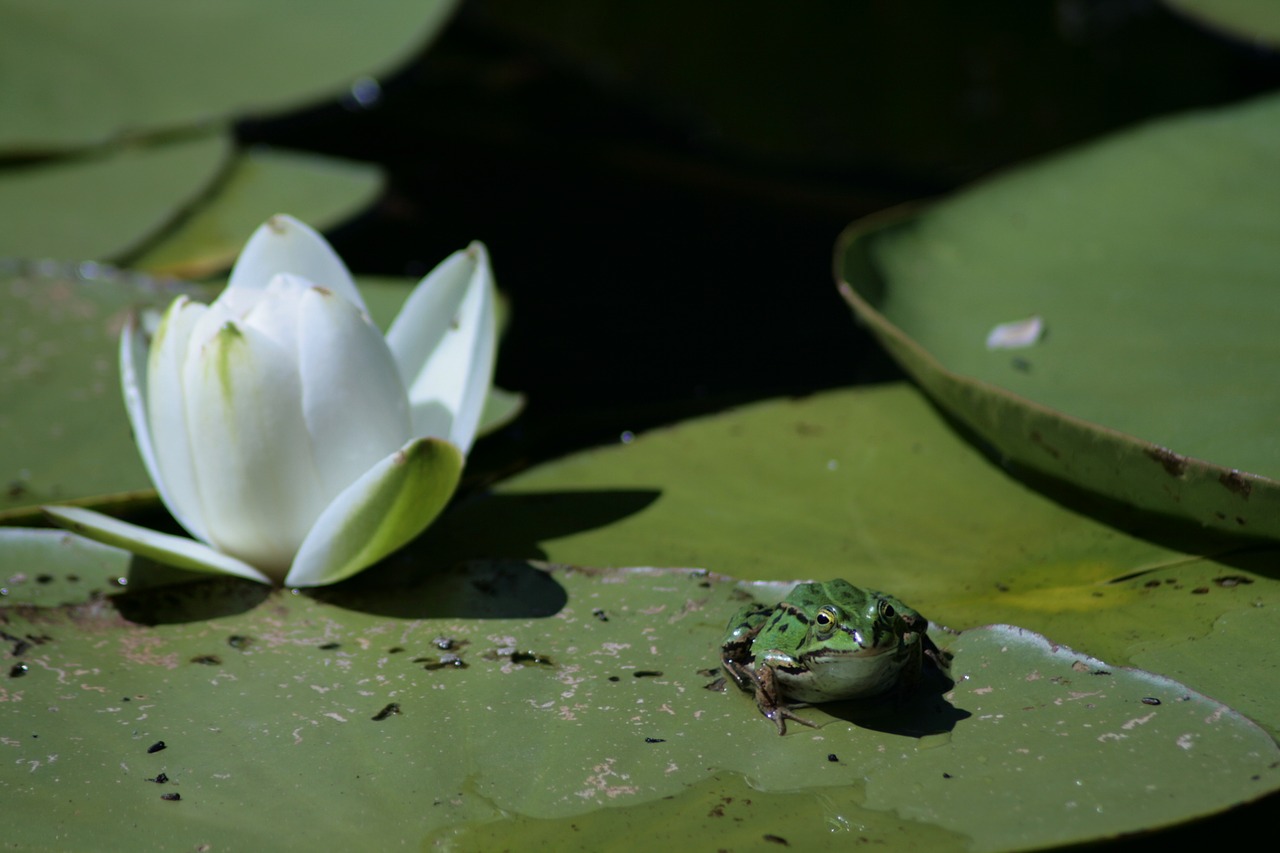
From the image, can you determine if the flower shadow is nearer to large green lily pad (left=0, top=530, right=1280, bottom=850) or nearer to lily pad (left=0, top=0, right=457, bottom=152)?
large green lily pad (left=0, top=530, right=1280, bottom=850)

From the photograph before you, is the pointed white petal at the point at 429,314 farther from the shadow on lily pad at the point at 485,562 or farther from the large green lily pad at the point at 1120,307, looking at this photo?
the large green lily pad at the point at 1120,307

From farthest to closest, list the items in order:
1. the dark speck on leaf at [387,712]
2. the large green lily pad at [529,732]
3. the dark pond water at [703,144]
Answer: the dark pond water at [703,144] < the dark speck on leaf at [387,712] < the large green lily pad at [529,732]

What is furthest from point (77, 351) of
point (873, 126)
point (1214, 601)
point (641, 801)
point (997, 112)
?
point (997, 112)

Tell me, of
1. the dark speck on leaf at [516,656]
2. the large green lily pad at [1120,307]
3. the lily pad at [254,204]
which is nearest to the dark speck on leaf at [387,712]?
the dark speck on leaf at [516,656]

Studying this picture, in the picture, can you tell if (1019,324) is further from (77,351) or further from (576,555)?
(77,351)

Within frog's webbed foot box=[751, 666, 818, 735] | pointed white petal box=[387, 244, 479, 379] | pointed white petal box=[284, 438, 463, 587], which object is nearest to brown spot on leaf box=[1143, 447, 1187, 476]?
frog's webbed foot box=[751, 666, 818, 735]

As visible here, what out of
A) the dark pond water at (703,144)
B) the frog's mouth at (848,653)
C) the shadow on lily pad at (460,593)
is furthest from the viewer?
the dark pond water at (703,144)

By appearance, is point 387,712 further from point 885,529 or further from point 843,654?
point 885,529
